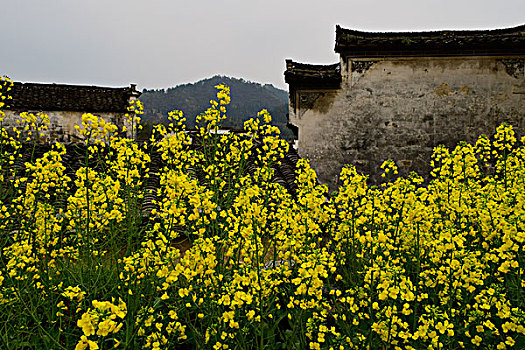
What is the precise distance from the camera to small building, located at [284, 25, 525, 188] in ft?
26.0

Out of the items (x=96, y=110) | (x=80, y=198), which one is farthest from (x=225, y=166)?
(x=96, y=110)

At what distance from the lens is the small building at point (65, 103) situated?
18.6 meters

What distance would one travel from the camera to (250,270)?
2.19 metres

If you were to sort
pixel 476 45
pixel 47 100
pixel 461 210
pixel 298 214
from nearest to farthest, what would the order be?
pixel 298 214 < pixel 461 210 < pixel 476 45 < pixel 47 100

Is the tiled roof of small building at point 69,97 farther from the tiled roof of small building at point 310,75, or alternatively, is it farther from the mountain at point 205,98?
the mountain at point 205,98

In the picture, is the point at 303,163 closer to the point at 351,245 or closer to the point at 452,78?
the point at 351,245

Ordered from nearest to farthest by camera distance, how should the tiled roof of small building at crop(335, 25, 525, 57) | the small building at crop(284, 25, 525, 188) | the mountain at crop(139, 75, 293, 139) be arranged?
the tiled roof of small building at crop(335, 25, 525, 57) → the small building at crop(284, 25, 525, 188) → the mountain at crop(139, 75, 293, 139)

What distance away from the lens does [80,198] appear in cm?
279

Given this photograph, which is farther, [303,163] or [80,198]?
[303,163]

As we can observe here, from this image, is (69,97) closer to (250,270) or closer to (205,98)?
(250,270)

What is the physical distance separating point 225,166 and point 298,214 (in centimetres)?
103

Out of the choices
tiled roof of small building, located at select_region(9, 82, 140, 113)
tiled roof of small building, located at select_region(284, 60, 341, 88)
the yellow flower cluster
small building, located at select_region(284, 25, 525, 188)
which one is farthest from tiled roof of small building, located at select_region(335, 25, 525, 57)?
tiled roof of small building, located at select_region(9, 82, 140, 113)

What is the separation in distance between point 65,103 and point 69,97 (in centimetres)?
69

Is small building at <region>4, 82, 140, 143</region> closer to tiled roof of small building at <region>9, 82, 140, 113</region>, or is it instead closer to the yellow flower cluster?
tiled roof of small building at <region>9, 82, 140, 113</region>
